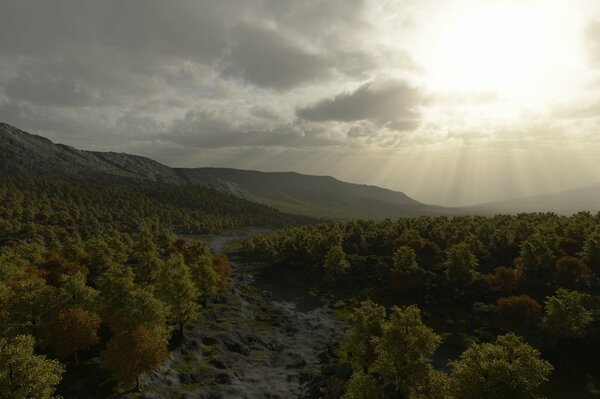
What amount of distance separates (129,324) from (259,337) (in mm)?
37735

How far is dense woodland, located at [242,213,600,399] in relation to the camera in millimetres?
51031

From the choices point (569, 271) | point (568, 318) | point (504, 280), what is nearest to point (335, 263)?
point (504, 280)

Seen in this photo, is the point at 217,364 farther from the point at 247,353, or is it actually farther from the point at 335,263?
the point at 335,263

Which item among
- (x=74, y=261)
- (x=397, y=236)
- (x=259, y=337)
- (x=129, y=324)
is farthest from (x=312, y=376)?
(x=397, y=236)

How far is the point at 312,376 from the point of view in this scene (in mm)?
76875

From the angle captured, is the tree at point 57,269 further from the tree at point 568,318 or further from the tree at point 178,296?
the tree at point 568,318

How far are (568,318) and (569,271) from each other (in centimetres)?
3488

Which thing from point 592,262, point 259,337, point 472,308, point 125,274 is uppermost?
point 592,262

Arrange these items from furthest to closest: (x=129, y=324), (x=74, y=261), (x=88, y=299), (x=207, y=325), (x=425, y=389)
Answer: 1. (x=74, y=261)
2. (x=207, y=325)
3. (x=88, y=299)
4. (x=129, y=324)
5. (x=425, y=389)

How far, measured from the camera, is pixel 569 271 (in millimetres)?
106625

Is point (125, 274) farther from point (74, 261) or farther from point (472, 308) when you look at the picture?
point (472, 308)

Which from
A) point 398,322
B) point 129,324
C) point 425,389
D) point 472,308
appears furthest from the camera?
point 472,308

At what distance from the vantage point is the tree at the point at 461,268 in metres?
115

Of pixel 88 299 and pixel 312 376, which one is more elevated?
pixel 88 299
